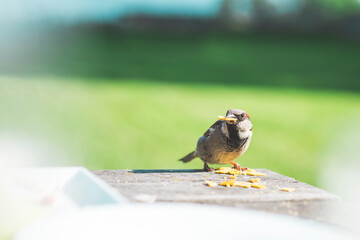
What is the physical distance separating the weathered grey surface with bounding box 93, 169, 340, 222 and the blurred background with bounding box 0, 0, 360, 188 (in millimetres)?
1736

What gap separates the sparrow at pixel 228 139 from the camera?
203cm

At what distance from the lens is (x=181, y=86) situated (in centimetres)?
840

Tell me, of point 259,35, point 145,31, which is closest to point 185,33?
point 145,31

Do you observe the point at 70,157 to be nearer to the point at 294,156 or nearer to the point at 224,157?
the point at 294,156

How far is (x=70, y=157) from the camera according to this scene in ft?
16.4

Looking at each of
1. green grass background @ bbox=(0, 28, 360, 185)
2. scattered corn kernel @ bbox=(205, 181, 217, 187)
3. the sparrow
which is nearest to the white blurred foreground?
scattered corn kernel @ bbox=(205, 181, 217, 187)

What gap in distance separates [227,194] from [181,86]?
707 cm

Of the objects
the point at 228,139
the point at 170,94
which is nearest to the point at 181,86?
the point at 170,94

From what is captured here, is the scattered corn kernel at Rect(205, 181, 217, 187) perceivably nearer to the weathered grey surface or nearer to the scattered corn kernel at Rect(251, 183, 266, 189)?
the weathered grey surface

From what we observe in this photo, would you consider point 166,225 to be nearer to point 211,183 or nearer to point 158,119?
point 211,183

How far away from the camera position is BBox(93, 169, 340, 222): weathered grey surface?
1.31 m

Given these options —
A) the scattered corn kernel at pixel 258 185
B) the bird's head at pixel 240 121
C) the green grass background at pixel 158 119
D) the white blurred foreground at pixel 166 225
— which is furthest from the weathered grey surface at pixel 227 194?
the green grass background at pixel 158 119

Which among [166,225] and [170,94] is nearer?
[166,225]

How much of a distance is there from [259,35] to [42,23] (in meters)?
4.48
